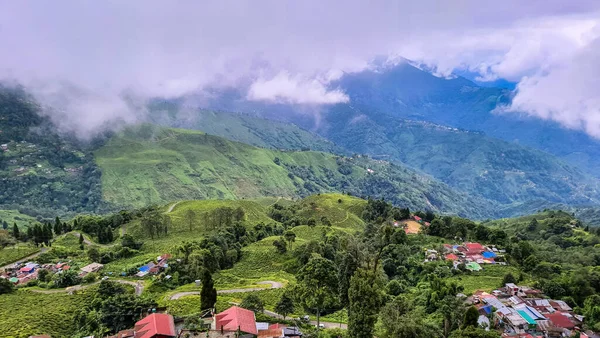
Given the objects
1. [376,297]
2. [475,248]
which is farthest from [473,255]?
[376,297]

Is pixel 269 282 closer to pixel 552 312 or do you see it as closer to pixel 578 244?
pixel 552 312

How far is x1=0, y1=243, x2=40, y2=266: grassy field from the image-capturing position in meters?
83.8

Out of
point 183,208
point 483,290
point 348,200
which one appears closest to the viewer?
point 483,290

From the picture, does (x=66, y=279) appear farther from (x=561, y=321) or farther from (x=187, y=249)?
(x=561, y=321)

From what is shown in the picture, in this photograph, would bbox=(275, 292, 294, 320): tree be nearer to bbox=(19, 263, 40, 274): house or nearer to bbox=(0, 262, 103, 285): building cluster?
bbox=(0, 262, 103, 285): building cluster

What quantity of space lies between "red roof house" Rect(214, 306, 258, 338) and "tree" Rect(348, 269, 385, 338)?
10.6 m

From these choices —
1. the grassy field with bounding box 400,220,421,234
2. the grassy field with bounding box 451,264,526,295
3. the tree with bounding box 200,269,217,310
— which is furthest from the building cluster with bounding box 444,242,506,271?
the tree with bounding box 200,269,217,310

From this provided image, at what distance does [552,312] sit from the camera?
54.5 metres

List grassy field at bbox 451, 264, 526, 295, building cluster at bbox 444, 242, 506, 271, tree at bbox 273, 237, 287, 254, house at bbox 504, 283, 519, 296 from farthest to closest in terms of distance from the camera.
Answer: tree at bbox 273, 237, 287, 254 < building cluster at bbox 444, 242, 506, 271 < grassy field at bbox 451, 264, 526, 295 < house at bbox 504, 283, 519, 296

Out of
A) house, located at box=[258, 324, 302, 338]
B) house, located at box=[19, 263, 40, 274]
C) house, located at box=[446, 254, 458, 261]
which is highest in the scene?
house, located at box=[19, 263, 40, 274]

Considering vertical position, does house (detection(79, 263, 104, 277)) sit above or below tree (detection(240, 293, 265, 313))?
above

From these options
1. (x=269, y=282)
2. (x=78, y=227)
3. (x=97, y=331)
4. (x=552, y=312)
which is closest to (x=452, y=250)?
(x=552, y=312)

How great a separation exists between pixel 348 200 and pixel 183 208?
61.9 metres

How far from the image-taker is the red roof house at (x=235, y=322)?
40531mm
